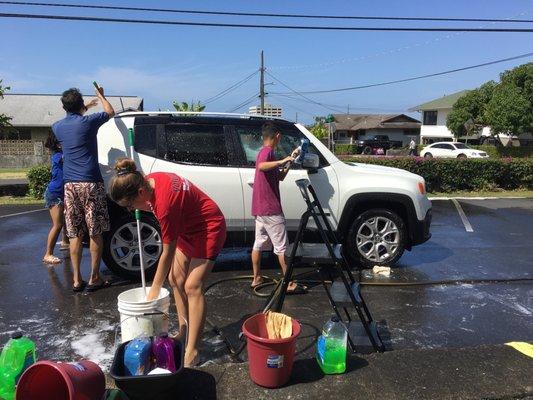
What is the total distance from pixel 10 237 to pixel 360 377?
22.7 ft

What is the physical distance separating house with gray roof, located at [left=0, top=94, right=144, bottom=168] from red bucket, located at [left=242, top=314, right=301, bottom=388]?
26.8 metres

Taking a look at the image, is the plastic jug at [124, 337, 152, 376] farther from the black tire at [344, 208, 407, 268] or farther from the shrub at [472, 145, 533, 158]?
the shrub at [472, 145, 533, 158]

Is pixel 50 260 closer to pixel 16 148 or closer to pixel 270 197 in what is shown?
pixel 270 197

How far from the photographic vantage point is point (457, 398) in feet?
9.23

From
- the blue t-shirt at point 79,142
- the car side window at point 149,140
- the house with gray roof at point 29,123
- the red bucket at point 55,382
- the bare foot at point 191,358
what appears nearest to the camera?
the red bucket at point 55,382

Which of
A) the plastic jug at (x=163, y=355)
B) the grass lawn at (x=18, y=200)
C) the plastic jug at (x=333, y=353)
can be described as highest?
the plastic jug at (x=163, y=355)

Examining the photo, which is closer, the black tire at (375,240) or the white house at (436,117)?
the black tire at (375,240)

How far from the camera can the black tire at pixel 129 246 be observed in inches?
212

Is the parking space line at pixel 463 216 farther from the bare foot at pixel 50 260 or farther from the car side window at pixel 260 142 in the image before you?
the bare foot at pixel 50 260

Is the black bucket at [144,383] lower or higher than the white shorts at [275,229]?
lower

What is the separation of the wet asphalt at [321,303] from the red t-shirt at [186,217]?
93 cm

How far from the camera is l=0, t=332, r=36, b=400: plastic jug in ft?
8.98

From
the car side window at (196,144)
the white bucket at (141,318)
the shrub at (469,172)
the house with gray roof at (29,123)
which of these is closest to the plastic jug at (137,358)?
the white bucket at (141,318)

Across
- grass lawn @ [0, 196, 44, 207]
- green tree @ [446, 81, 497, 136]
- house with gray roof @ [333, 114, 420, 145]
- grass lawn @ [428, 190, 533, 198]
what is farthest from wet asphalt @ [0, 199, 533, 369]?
house with gray roof @ [333, 114, 420, 145]
